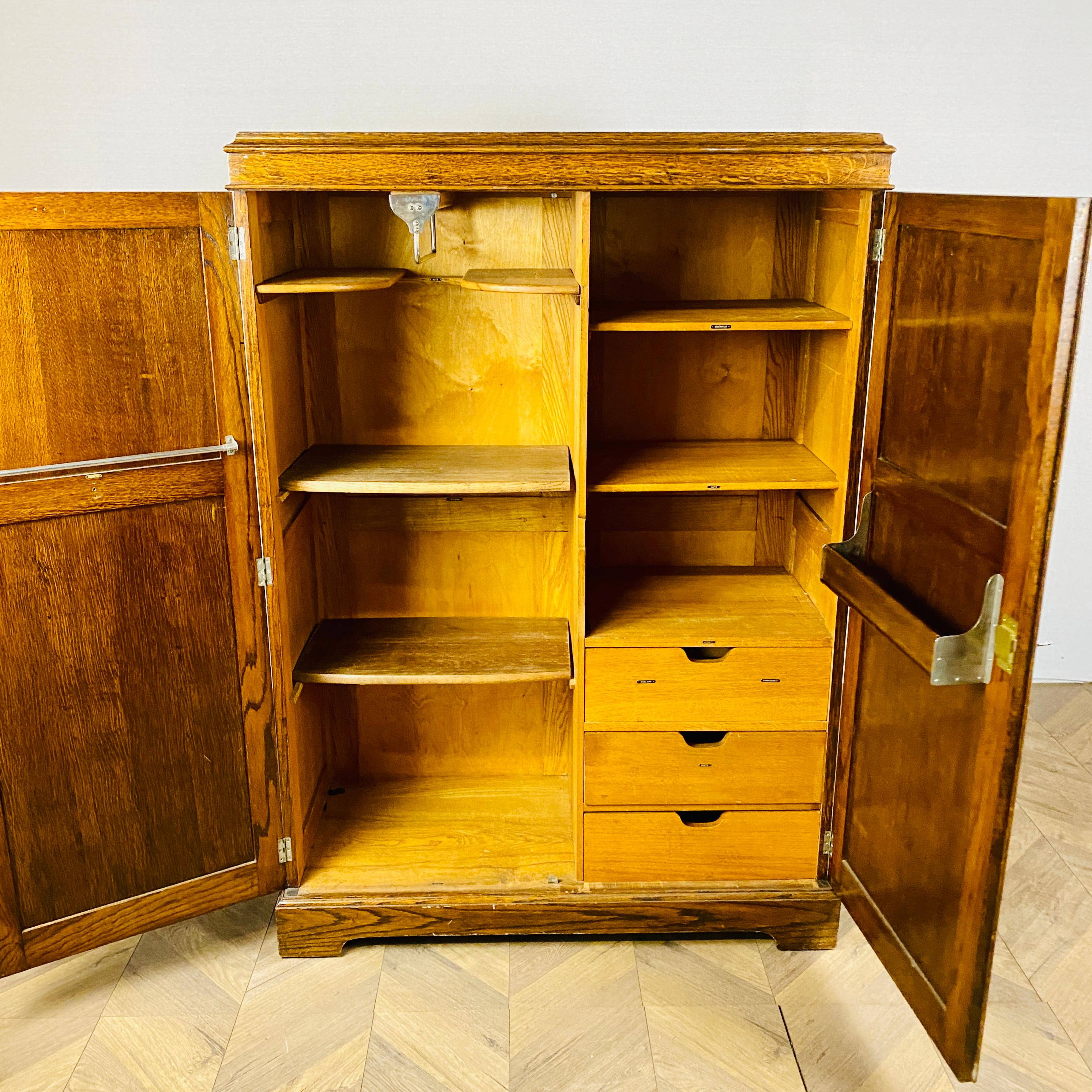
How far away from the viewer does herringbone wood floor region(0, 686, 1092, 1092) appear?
6.78ft

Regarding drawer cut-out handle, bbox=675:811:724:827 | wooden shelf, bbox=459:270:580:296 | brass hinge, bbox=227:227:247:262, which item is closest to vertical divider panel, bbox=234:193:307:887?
brass hinge, bbox=227:227:247:262

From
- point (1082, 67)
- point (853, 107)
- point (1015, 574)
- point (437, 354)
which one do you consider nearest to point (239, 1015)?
point (437, 354)

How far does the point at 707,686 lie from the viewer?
231 cm

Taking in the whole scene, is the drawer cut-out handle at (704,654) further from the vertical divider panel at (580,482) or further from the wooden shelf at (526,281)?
the wooden shelf at (526,281)

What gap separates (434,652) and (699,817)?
75 cm

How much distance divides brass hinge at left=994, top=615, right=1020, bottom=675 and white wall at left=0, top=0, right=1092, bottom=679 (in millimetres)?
1879

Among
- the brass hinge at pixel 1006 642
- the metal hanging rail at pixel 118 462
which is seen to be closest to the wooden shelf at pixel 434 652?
the metal hanging rail at pixel 118 462

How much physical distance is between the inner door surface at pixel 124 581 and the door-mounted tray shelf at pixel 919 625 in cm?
122

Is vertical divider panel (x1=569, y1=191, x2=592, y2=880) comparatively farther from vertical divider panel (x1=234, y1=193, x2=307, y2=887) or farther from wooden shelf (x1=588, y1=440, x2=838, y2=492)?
vertical divider panel (x1=234, y1=193, x2=307, y2=887)

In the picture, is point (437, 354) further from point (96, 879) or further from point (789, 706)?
point (96, 879)

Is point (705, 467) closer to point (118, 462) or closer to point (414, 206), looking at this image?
point (414, 206)

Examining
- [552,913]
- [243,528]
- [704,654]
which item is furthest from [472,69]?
[552,913]

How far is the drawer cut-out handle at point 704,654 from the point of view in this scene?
2.33m

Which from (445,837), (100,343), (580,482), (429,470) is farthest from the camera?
(445,837)
